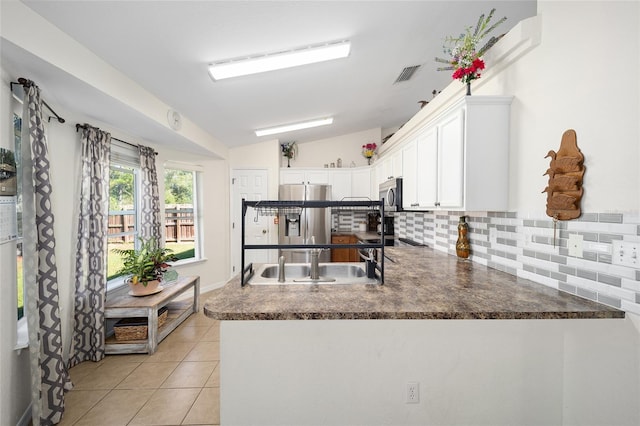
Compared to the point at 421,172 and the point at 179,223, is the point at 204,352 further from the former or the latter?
the point at 421,172

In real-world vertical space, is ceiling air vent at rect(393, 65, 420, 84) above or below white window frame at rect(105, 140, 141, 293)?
above

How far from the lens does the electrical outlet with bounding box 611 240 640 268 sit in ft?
3.68

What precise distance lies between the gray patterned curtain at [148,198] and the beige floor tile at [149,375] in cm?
144

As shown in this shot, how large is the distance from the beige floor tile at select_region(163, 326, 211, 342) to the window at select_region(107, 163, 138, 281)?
0.99 m

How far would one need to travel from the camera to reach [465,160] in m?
1.82

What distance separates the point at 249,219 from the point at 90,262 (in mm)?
2491

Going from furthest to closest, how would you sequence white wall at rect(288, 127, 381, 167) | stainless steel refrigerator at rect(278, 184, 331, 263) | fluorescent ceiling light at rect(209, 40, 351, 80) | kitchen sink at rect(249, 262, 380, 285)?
white wall at rect(288, 127, 381, 167), stainless steel refrigerator at rect(278, 184, 331, 263), fluorescent ceiling light at rect(209, 40, 351, 80), kitchen sink at rect(249, 262, 380, 285)

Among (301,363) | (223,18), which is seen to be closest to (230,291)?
(301,363)

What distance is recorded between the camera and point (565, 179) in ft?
4.54

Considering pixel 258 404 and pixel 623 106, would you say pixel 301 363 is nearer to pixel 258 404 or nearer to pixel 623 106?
pixel 258 404

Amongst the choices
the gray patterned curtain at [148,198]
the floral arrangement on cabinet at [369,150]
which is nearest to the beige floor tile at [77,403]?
the gray patterned curtain at [148,198]

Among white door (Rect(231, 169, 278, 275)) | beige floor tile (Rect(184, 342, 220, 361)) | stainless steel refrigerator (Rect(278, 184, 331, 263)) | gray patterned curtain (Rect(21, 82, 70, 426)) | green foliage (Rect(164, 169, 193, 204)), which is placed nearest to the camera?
gray patterned curtain (Rect(21, 82, 70, 426))

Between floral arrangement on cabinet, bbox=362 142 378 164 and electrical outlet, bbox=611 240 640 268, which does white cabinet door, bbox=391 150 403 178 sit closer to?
floral arrangement on cabinet, bbox=362 142 378 164

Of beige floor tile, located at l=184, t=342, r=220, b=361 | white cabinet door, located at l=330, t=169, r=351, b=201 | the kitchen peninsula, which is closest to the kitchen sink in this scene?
the kitchen peninsula
